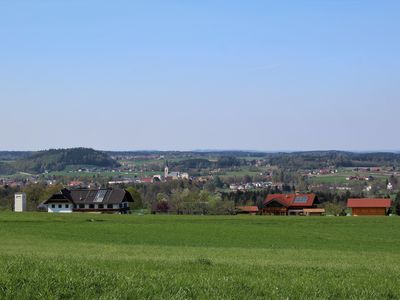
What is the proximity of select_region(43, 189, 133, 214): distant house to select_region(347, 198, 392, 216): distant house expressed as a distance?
37412 mm

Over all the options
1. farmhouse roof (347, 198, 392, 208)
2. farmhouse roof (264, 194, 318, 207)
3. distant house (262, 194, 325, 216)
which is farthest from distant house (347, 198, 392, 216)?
farmhouse roof (264, 194, 318, 207)

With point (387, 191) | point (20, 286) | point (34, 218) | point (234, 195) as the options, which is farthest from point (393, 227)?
point (387, 191)

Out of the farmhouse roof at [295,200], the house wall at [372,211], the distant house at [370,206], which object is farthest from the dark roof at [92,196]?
the house wall at [372,211]

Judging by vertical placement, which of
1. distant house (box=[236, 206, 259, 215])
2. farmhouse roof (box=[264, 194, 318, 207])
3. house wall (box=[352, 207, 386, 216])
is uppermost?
farmhouse roof (box=[264, 194, 318, 207])

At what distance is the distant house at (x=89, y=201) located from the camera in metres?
100

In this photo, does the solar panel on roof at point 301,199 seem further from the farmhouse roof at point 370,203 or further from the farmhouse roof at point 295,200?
the farmhouse roof at point 370,203

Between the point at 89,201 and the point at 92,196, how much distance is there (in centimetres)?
103

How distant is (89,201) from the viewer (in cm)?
10125

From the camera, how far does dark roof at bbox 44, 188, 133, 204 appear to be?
100688mm

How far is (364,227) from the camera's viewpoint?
188 feet

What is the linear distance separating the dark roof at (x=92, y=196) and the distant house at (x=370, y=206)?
123 ft

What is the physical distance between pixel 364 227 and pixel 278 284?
47.9 m

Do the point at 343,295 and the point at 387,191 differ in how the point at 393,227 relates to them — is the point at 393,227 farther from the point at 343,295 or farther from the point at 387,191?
the point at 387,191

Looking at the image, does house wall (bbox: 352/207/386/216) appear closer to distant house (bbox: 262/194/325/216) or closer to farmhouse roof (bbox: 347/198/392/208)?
farmhouse roof (bbox: 347/198/392/208)
